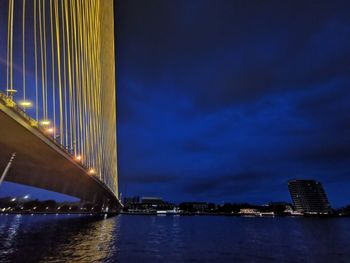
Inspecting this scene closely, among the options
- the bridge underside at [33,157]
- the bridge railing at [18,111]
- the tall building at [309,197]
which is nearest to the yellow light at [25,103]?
the bridge railing at [18,111]

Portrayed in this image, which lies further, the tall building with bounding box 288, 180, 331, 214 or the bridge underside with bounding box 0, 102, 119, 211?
the tall building with bounding box 288, 180, 331, 214

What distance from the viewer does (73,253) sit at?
67.3 ft

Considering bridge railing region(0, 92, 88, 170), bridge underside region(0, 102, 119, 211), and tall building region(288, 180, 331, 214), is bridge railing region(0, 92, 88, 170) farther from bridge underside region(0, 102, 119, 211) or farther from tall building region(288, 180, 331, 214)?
tall building region(288, 180, 331, 214)

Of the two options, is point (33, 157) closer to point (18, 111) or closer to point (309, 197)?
point (18, 111)

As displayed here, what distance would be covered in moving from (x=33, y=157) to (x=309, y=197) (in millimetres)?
185596

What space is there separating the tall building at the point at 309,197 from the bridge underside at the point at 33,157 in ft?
555

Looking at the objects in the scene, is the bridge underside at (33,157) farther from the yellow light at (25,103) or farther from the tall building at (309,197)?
the tall building at (309,197)

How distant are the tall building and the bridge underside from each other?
169m

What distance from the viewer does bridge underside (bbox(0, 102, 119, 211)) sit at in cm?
1827

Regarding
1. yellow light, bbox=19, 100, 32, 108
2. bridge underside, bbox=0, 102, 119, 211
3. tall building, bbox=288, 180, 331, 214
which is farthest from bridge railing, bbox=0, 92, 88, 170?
tall building, bbox=288, 180, 331, 214

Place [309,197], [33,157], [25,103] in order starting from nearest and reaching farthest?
1. [25,103]
2. [33,157]
3. [309,197]

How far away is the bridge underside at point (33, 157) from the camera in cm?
1827

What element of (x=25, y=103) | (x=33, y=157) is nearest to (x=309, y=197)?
(x=33, y=157)

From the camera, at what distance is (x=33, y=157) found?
2642 centimetres
